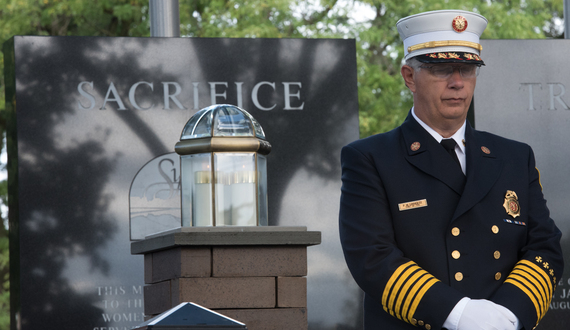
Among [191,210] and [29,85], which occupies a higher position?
[29,85]

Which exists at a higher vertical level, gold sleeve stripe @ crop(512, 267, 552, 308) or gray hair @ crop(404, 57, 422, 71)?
gray hair @ crop(404, 57, 422, 71)

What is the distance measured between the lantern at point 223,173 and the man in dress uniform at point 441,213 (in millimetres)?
798

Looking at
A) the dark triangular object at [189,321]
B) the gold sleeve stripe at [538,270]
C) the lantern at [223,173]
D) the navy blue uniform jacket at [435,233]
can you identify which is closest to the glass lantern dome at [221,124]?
the lantern at [223,173]

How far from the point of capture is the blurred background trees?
1080cm

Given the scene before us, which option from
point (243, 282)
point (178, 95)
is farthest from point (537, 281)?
point (178, 95)

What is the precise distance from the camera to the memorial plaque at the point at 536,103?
5.50 metres

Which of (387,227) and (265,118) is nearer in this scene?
(387,227)

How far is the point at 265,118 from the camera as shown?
17.5 feet

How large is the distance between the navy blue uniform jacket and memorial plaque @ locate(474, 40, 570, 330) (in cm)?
295

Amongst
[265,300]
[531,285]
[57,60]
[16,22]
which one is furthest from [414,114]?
[16,22]

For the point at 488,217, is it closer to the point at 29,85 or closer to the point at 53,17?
the point at 29,85

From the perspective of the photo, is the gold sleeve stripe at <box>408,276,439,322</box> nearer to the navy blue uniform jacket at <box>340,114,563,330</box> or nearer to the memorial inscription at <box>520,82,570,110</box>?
the navy blue uniform jacket at <box>340,114,563,330</box>

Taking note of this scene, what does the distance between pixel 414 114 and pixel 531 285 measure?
0.66m

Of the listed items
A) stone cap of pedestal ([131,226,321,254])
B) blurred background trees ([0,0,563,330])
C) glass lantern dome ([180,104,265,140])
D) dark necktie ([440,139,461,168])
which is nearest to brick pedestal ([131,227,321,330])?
stone cap of pedestal ([131,226,321,254])
